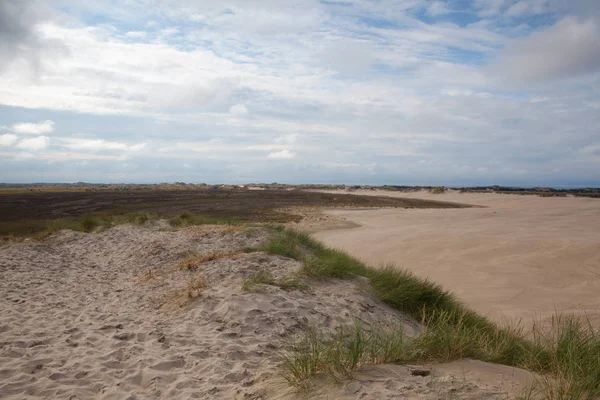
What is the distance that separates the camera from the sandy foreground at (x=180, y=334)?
11.7ft

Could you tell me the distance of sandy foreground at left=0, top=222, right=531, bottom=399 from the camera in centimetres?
355

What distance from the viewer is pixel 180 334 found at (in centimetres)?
553

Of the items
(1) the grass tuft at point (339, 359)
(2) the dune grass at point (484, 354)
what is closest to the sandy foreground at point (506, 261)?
(2) the dune grass at point (484, 354)

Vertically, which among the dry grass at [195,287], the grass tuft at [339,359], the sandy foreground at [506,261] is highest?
the grass tuft at [339,359]

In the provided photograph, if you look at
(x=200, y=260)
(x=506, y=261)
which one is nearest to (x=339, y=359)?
(x=200, y=260)

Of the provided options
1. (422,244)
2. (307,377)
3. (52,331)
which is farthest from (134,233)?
(307,377)

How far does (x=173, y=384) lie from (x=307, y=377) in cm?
159

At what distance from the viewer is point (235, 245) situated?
1205 centimetres

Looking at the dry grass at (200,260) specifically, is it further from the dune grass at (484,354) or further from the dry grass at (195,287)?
the dune grass at (484,354)

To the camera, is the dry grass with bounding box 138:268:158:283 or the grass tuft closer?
the grass tuft

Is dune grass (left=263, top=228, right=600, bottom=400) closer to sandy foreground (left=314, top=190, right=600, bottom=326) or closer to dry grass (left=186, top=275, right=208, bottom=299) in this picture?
dry grass (left=186, top=275, right=208, bottom=299)

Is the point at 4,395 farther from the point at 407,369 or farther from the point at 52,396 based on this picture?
the point at 407,369

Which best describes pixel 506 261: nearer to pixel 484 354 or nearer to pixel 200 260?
pixel 200 260

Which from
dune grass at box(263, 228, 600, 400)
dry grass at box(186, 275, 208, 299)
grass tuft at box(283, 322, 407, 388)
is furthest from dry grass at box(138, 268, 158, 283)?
grass tuft at box(283, 322, 407, 388)
